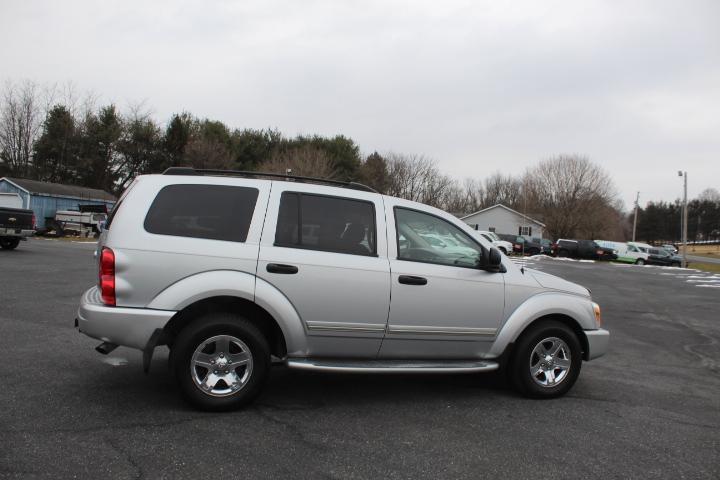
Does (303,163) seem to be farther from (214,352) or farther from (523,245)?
(214,352)

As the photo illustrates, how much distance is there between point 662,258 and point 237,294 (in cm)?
4481

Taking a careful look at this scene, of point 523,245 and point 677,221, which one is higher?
point 677,221

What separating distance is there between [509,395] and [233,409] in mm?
2496

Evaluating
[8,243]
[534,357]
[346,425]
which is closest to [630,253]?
[8,243]

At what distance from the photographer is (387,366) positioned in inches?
169

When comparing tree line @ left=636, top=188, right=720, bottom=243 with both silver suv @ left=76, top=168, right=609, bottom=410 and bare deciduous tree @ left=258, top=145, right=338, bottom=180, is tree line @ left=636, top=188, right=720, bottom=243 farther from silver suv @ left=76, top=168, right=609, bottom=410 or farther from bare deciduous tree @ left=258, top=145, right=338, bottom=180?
silver suv @ left=76, top=168, right=609, bottom=410

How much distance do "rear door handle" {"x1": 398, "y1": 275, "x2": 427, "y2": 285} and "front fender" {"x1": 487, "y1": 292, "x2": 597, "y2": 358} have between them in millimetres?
909

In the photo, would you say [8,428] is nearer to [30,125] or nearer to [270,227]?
[270,227]

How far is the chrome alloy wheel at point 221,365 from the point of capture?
402 centimetres

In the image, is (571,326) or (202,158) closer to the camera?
(571,326)

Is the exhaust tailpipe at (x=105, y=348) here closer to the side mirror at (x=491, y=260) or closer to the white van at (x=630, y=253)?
the side mirror at (x=491, y=260)

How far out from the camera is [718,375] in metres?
6.28

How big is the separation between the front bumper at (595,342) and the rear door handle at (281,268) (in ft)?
9.48

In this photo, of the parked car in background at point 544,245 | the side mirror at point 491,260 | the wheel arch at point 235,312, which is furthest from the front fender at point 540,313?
the parked car in background at point 544,245
